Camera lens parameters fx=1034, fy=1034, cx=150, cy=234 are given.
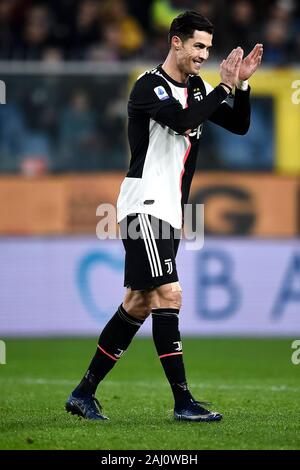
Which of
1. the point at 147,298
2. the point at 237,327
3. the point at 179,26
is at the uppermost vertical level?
the point at 179,26

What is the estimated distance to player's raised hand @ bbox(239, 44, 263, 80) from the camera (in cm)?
638

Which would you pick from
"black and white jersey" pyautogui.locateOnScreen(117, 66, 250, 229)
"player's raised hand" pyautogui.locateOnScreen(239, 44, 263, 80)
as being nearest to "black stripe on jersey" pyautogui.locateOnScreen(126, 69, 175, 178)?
"black and white jersey" pyautogui.locateOnScreen(117, 66, 250, 229)

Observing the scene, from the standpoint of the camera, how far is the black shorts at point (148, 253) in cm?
618

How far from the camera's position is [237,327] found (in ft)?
42.3

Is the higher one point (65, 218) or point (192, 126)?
point (192, 126)

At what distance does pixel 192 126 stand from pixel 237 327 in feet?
23.2

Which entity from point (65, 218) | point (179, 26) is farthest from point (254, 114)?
point (179, 26)

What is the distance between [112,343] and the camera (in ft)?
21.2

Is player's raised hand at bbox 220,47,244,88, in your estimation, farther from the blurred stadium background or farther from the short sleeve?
the blurred stadium background

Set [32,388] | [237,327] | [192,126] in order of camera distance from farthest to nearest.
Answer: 1. [237,327]
2. [32,388]
3. [192,126]

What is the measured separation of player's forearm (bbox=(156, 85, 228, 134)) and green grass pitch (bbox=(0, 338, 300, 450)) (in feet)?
5.79

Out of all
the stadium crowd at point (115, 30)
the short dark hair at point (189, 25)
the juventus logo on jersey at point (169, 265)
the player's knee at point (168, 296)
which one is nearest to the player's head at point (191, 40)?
the short dark hair at point (189, 25)

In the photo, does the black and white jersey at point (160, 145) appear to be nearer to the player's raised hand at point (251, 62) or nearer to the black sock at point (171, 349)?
the player's raised hand at point (251, 62)

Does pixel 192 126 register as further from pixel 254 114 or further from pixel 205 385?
pixel 254 114
